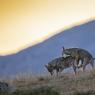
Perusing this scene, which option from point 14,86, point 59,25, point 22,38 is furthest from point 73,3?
point 14,86

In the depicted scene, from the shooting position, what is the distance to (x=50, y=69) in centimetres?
1480

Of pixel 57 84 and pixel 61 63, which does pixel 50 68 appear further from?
pixel 57 84

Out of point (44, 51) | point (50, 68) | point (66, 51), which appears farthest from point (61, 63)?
point (44, 51)

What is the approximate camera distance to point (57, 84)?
42.8ft

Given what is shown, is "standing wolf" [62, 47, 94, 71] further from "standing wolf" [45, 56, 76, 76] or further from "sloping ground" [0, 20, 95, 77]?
"sloping ground" [0, 20, 95, 77]

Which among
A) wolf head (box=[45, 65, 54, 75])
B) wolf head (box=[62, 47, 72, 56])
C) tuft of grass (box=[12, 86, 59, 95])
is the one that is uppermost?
wolf head (box=[62, 47, 72, 56])

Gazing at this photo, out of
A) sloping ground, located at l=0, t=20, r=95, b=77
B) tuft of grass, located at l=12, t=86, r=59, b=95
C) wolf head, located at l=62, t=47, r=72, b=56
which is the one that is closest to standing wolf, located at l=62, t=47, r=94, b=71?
wolf head, located at l=62, t=47, r=72, b=56

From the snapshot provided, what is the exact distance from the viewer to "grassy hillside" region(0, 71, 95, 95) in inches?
453

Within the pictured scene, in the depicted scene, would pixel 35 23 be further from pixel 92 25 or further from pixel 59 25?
pixel 92 25

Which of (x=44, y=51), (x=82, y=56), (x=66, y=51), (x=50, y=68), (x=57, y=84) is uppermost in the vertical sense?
(x=44, y=51)

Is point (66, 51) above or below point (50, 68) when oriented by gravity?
above

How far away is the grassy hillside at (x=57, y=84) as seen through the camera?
1151 centimetres

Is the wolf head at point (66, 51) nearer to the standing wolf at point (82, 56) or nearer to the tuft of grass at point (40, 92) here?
the standing wolf at point (82, 56)

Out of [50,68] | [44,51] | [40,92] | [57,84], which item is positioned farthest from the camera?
[44,51]
